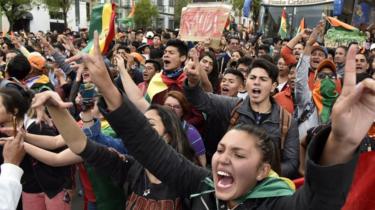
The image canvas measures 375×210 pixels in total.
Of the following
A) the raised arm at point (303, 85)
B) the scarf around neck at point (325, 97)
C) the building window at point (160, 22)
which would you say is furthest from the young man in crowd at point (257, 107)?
Result: the building window at point (160, 22)

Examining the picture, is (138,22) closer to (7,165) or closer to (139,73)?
(139,73)

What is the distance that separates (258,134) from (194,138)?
137 centimetres

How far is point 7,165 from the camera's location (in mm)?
2133

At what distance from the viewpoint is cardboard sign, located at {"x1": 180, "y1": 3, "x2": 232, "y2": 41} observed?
24.9ft

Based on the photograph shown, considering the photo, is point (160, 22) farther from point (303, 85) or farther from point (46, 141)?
point (46, 141)

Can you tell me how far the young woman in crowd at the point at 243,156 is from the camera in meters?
1.44

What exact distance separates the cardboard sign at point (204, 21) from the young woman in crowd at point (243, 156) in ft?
18.1

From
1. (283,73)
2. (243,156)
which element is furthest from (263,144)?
(283,73)

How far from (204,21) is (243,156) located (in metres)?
6.19

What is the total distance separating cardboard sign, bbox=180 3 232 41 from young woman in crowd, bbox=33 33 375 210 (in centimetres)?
553

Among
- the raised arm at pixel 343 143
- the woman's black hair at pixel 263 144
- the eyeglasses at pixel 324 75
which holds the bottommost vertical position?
the eyeglasses at pixel 324 75

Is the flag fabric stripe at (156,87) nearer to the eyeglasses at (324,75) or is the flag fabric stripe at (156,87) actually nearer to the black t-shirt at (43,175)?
the black t-shirt at (43,175)

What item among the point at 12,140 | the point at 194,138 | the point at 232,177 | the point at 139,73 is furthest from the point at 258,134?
the point at 139,73

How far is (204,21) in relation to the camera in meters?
7.91
